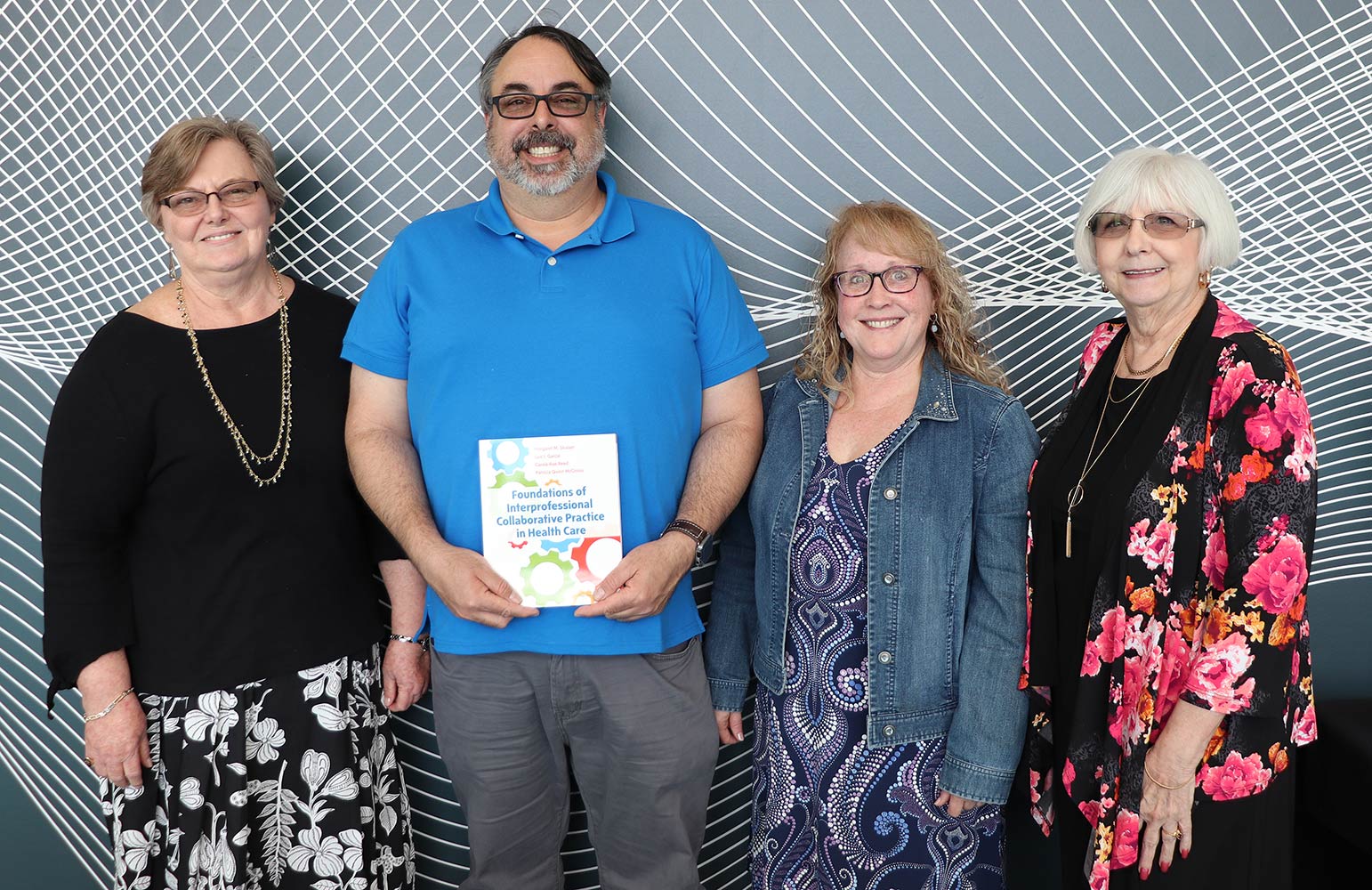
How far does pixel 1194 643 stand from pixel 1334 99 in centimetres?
171

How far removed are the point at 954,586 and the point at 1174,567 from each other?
41 centimetres

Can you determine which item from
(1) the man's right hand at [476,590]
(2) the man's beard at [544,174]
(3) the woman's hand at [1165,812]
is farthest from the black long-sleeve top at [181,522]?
(3) the woman's hand at [1165,812]

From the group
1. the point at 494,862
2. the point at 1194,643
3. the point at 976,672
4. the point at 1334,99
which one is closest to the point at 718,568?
the point at 976,672

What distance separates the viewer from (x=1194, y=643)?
1.75 m

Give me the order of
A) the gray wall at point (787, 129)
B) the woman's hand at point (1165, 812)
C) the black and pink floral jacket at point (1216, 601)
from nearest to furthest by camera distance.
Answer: the black and pink floral jacket at point (1216, 601) → the woman's hand at point (1165, 812) → the gray wall at point (787, 129)

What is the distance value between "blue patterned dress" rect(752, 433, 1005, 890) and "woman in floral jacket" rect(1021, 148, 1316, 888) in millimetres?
260

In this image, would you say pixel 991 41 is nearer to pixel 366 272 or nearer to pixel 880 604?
pixel 880 604

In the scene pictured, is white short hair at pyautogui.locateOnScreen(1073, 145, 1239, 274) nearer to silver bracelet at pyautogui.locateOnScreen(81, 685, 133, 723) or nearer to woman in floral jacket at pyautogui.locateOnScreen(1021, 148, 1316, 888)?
woman in floral jacket at pyautogui.locateOnScreen(1021, 148, 1316, 888)

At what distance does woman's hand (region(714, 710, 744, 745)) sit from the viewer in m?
2.31

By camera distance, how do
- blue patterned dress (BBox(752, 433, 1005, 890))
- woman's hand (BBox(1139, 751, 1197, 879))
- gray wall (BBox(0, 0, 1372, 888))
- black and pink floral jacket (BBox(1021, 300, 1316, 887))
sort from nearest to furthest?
black and pink floral jacket (BBox(1021, 300, 1316, 887)) → woman's hand (BBox(1139, 751, 1197, 879)) → blue patterned dress (BBox(752, 433, 1005, 890)) → gray wall (BBox(0, 0, 1372, 888))

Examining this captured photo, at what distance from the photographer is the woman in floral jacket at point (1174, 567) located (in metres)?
1.65

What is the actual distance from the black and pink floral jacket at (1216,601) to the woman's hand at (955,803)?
20cm

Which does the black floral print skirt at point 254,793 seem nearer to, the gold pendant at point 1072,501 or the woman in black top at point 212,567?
the woman in black top at point 212,567

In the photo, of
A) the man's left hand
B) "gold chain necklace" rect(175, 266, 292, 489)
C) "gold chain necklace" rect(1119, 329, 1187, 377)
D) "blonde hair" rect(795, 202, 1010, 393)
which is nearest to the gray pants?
the man's left hand
